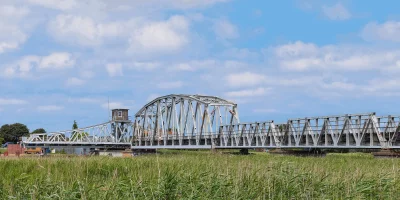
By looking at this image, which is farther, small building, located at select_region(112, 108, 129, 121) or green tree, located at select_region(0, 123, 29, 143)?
green tree, located at select_region(0, 123, 29, 143)

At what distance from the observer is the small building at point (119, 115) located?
146m

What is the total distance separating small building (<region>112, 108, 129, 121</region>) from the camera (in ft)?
480

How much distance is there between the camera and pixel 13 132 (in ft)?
517

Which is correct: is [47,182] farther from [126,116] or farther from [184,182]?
[126,116]

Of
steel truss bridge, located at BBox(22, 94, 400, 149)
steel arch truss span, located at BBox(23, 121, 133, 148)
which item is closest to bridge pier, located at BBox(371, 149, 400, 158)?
steel truss bridge, located at BBox(22, 94, 400, 149)

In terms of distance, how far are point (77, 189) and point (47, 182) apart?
4.05ft

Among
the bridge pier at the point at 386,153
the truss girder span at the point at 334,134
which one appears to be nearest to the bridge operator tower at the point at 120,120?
the truss girder span at the point at 334,134

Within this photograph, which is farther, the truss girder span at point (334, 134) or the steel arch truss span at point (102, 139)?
the steel arch truss span at point (102, 139)

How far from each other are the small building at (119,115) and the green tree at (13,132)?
32.4m

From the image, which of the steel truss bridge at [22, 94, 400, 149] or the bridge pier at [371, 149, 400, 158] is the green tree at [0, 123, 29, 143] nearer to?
the steel truss bridge at [22, 94, 400, 149]

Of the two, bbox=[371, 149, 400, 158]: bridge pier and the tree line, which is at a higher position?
the tree line

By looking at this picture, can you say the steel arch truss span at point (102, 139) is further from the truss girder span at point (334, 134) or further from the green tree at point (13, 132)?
the truss girder span at point (334, 134)

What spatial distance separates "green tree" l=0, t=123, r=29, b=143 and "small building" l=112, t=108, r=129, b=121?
106 feet

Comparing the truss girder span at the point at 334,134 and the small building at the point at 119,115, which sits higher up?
the small building at the point at 119,115
